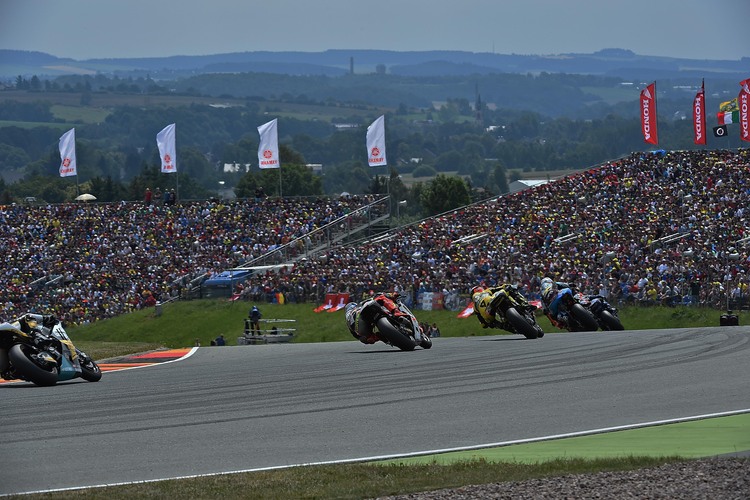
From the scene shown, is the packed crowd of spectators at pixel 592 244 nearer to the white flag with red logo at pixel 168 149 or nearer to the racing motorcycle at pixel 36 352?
the white flag with red logo at pixel 168 149

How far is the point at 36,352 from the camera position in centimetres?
1794

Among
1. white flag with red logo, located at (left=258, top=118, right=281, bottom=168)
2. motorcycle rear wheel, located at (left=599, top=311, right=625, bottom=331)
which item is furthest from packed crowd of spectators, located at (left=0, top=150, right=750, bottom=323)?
motorcycle rear wheel, located at (left=599, top=311, right=625, bottom=331)

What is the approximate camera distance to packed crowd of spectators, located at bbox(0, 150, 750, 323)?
121ft

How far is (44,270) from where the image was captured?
2019 inches

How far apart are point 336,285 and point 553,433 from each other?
29669 millimetres

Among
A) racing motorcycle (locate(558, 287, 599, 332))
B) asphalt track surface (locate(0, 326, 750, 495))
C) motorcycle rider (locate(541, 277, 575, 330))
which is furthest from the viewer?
motorcycle rider (locate(541, 277, 575, 330))

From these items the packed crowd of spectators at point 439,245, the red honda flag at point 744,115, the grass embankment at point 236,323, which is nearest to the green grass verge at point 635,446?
the grass embankment at point 236,323

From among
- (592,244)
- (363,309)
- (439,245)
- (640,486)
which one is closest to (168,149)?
(439,245)

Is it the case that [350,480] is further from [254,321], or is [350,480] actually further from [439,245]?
[439,245]

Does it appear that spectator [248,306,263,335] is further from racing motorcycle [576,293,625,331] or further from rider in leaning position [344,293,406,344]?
rider in leaning position [344,293,406,344]

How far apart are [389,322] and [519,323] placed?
305 cm

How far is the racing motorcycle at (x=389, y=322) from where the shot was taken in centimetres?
2153

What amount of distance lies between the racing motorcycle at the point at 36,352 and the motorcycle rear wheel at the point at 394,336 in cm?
535

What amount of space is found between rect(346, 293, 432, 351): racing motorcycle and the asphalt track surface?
341 mm
